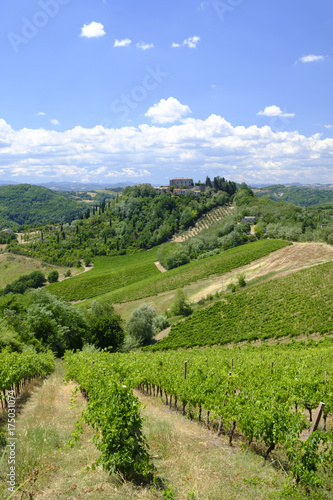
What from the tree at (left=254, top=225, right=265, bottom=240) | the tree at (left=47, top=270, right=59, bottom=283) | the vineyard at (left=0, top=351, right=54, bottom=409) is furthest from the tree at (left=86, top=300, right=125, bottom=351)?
the tree at (left=47, top=270, right=59, bottom=283)

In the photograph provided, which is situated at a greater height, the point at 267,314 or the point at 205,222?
the point at 205,222

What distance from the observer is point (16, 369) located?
15.3 m

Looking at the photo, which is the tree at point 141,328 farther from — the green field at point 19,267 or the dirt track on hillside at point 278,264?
the green field at point 19,267

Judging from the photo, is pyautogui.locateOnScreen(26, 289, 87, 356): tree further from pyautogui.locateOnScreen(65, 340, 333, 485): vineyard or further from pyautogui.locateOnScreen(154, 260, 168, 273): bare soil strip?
pyautogui.locateOnScreen(154, 260, 168, 273): bare soil strip

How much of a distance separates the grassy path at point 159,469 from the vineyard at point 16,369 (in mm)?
3186

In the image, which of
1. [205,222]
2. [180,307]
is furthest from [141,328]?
[205,222]

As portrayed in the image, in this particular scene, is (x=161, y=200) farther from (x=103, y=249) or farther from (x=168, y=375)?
(x=168, y=375)

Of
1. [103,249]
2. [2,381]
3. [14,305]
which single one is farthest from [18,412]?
[103,249]

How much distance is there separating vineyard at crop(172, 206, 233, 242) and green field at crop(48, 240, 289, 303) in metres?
35.9

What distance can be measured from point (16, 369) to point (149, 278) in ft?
267

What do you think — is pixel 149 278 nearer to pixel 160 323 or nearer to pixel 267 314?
pixel 160 323

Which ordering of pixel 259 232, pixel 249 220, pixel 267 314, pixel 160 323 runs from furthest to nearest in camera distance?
pixel 249 220
pixel 259 232
pixel 160 323
pixel 267 314

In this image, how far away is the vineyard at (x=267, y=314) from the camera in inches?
1547

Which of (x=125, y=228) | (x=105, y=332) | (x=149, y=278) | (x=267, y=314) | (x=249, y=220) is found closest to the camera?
(x=105, y=332)
